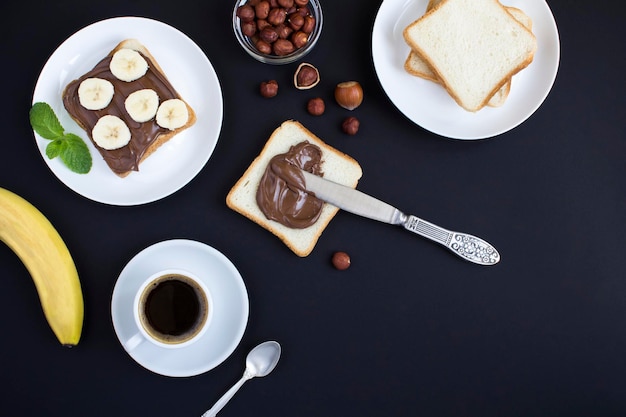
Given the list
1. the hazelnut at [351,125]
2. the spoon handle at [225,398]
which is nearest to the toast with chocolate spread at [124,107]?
the hazelnut at [351,125]

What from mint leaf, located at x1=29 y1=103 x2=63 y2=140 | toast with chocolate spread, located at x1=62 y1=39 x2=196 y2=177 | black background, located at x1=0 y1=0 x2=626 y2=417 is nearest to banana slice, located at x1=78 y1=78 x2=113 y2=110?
toast with chocolate spread, located at x1=62 y1=39 x2=196 y2=177

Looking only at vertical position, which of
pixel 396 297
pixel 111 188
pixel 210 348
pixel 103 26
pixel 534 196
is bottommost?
pixel 210 348

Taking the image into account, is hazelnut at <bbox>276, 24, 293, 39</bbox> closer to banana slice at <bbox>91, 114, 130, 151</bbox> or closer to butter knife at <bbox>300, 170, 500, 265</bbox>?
butter knife at <bbox>300, 170, 500, 265</bbox>

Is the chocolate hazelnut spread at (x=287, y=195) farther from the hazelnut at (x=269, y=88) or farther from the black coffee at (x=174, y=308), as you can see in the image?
the black coffee at (x=174, y=308)

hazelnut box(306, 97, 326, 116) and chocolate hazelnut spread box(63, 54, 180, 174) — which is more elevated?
hazelnut box(306, 97, 326, 116)

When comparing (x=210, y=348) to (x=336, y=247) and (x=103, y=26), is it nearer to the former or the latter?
(x=336, y=247)

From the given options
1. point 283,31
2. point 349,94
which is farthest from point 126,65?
point 349,94

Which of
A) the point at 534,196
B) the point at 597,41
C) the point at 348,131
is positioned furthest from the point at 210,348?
the point at 597,41
